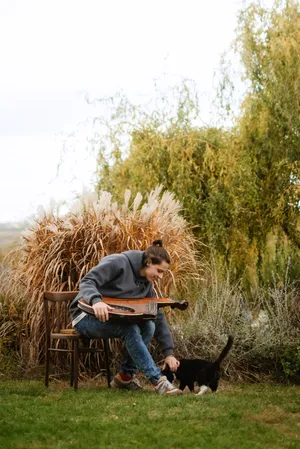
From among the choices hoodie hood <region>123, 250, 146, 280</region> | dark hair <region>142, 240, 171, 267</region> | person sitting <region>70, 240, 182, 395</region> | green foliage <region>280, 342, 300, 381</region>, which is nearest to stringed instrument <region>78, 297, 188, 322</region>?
person sitting <region>70, 240, 182, 395</region>

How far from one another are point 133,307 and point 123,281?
0.84 feet

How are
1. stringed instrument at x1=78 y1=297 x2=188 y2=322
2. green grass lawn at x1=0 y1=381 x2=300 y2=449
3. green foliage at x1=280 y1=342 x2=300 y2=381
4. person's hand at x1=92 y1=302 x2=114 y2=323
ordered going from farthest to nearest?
green foliage at x1=280 y1=342 x2=300 y2=381 < stringed instrument at x1=78 y1=297 x2=188 y2=322 < person's hand at x1=92 y1=302 x2=114 y2=323 < green grass lawn at x1=0 y1=381 x2=300 y2=449

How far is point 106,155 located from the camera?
44.7 feet

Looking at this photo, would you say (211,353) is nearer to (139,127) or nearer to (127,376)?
(127,376)

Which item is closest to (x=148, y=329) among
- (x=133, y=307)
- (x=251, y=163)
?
(x=133, y=307)

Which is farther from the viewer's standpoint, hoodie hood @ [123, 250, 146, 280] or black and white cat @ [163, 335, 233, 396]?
hoodie hood @ [123, 250, 146, 280]

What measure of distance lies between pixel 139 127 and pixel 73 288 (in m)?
5.85

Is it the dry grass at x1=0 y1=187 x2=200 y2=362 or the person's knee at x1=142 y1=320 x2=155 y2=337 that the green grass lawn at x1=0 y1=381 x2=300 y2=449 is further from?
the dry grass at x1=0 y1=187 x2=200 y2=362

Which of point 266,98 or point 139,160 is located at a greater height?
point 266,98

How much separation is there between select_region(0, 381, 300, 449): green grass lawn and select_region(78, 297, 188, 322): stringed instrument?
2.18 ft

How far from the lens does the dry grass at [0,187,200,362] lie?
791 cm

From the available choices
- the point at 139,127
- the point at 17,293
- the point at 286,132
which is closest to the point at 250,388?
the point at 17,293

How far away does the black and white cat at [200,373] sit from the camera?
6590 millimetres

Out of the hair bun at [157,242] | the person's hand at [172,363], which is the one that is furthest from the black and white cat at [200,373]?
the hair bun at [157,242]
